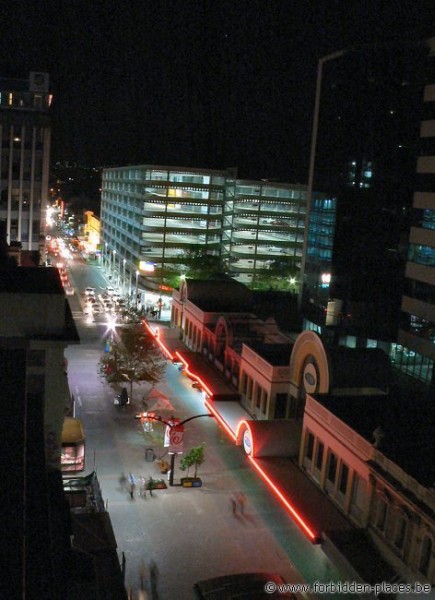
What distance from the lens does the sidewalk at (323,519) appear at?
2109cm

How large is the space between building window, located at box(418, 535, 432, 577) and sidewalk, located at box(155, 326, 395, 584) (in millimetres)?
1194

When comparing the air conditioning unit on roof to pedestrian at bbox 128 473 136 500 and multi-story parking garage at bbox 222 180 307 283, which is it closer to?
multi-story parking garage at bbox 222 180 307 283

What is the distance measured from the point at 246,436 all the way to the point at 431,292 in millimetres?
23350

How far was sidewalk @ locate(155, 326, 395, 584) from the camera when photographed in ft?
69.2

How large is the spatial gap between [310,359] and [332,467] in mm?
6529

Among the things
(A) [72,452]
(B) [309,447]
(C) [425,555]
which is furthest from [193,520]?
(C) [425,555]

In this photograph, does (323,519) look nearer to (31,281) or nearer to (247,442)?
(247,442)

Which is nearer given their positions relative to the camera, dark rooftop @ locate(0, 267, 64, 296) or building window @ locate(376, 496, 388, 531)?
dark rooftop @ locate(0, 267, 64, 296)

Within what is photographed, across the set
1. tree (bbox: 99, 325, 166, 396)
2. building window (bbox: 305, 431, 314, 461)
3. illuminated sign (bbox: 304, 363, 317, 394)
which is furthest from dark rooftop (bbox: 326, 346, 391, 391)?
tree (bbox: 99, 325, 166, 396)

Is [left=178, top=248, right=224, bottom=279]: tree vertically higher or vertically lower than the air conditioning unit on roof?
lower

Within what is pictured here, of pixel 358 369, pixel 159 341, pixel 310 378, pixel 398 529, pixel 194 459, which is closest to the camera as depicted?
pixel 398 529

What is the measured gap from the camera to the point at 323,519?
2400cm

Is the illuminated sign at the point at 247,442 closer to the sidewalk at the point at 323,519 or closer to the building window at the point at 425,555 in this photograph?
the sidewalk at the point at 323,519

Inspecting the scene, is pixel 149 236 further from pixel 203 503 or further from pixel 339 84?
pixel 203 503
